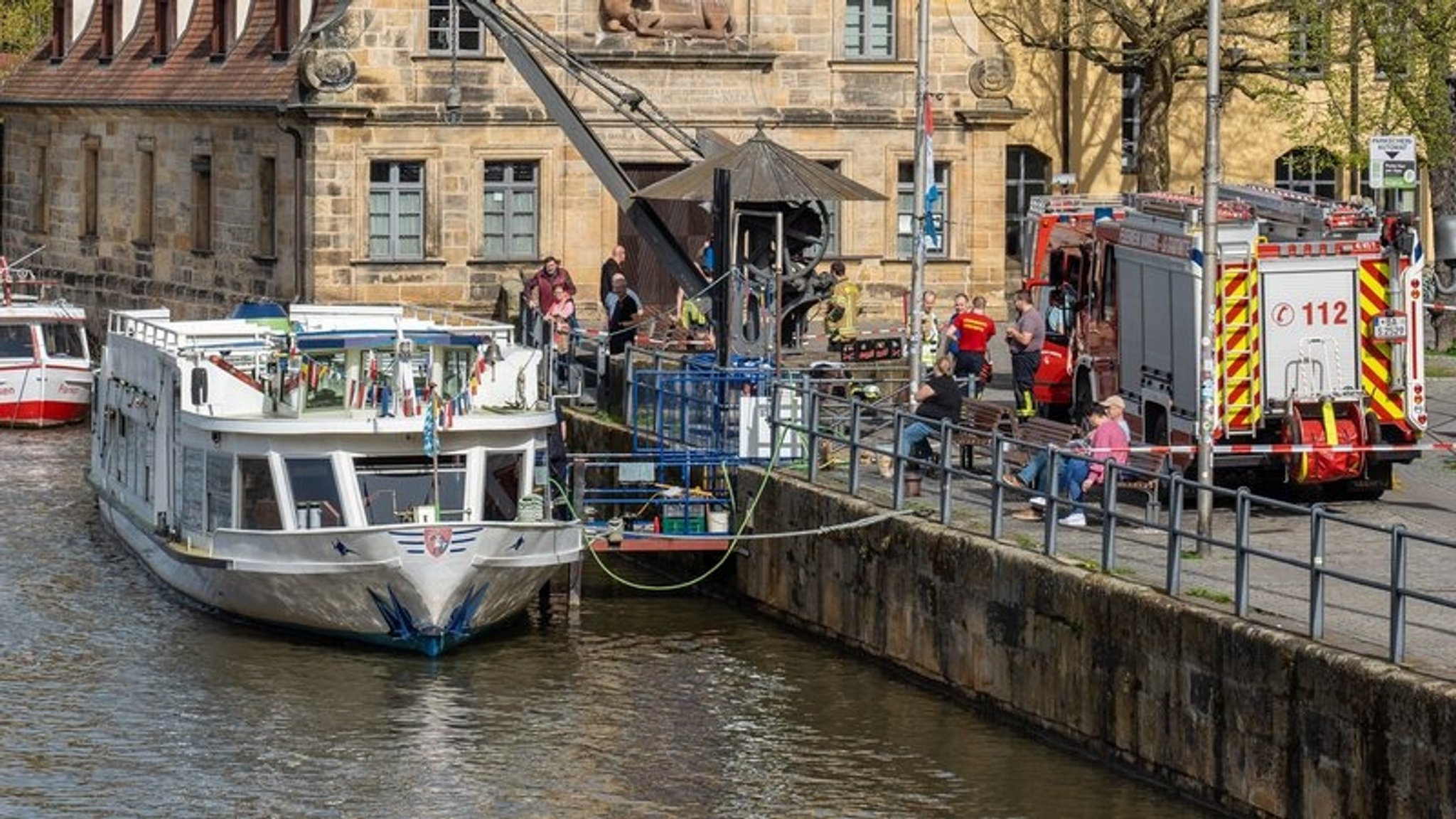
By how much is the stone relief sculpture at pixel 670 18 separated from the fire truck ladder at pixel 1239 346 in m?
20.0

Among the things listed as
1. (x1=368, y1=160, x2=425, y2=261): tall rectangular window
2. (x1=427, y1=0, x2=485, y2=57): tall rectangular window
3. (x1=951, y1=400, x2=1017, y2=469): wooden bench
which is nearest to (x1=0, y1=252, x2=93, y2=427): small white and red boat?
(x1=368, y1=160, x2=425, y2=261): tall rectangular window

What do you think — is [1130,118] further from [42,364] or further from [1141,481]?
[1141,481]

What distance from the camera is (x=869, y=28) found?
4975 centimetres

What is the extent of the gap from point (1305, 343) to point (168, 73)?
91.2ft

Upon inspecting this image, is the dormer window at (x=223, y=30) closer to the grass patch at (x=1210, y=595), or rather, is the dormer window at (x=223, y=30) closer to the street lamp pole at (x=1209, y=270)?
the street lamp pole at (x=1209, y=270)

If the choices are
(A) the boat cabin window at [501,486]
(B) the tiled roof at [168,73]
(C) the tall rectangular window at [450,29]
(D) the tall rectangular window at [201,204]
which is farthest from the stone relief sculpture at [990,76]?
(A) the boat cabin window at [501,486]

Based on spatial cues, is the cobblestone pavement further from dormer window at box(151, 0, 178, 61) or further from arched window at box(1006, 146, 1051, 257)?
dormer window at box(151, 0, 178, 61)

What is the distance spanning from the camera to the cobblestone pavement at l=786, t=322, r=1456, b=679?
21.8 meters

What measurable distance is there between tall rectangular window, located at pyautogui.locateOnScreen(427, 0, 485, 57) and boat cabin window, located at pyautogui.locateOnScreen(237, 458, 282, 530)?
18331 millimetres

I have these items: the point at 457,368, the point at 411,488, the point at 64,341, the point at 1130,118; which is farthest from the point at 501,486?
the point at 1130,118

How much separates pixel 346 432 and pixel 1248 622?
30.7 feet

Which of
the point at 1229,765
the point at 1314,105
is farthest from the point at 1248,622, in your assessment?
the point at 1314,105

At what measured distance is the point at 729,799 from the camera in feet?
77.3

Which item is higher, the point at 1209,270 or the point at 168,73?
the point at 168,73
